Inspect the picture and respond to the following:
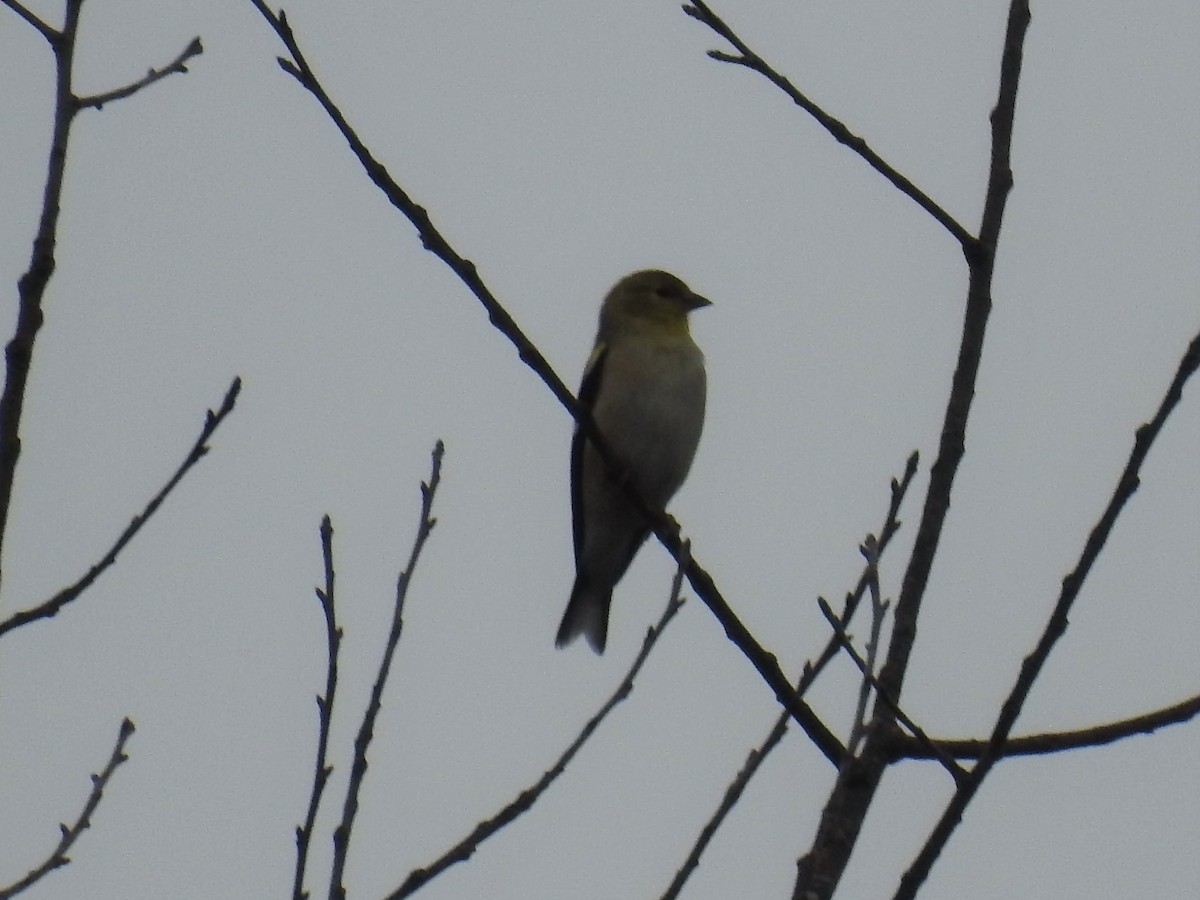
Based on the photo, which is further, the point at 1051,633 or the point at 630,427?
the point at 630,427

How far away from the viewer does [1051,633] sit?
7.99ft

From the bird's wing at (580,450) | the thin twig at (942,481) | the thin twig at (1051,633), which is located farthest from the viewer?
the bird's wing at (580,450)

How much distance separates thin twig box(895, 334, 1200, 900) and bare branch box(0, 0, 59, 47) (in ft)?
5.86

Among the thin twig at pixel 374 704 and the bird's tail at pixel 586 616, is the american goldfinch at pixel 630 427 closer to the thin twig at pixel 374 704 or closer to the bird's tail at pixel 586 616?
the bird's tail at pixel 586 616

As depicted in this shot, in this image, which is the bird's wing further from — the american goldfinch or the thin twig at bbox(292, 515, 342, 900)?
the thin twig at bbox(292, 515, 342, 900)

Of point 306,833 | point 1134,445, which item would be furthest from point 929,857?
point 306,833

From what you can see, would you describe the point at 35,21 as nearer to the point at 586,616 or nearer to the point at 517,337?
the point at 517,337

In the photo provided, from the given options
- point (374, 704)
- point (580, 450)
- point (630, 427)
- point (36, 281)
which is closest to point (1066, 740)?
point (374, 704)

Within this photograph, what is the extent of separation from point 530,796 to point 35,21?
4.91 feet

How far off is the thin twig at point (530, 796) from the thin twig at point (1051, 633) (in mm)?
617

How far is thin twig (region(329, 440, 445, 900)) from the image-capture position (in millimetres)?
2559

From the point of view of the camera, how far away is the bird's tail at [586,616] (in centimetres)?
823

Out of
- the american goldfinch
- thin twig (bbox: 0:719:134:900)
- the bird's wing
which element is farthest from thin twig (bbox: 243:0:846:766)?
the bird's wing

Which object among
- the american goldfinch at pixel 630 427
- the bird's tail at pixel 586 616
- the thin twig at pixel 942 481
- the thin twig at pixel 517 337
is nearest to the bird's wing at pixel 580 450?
the american goldfinch at pixel 630 427
